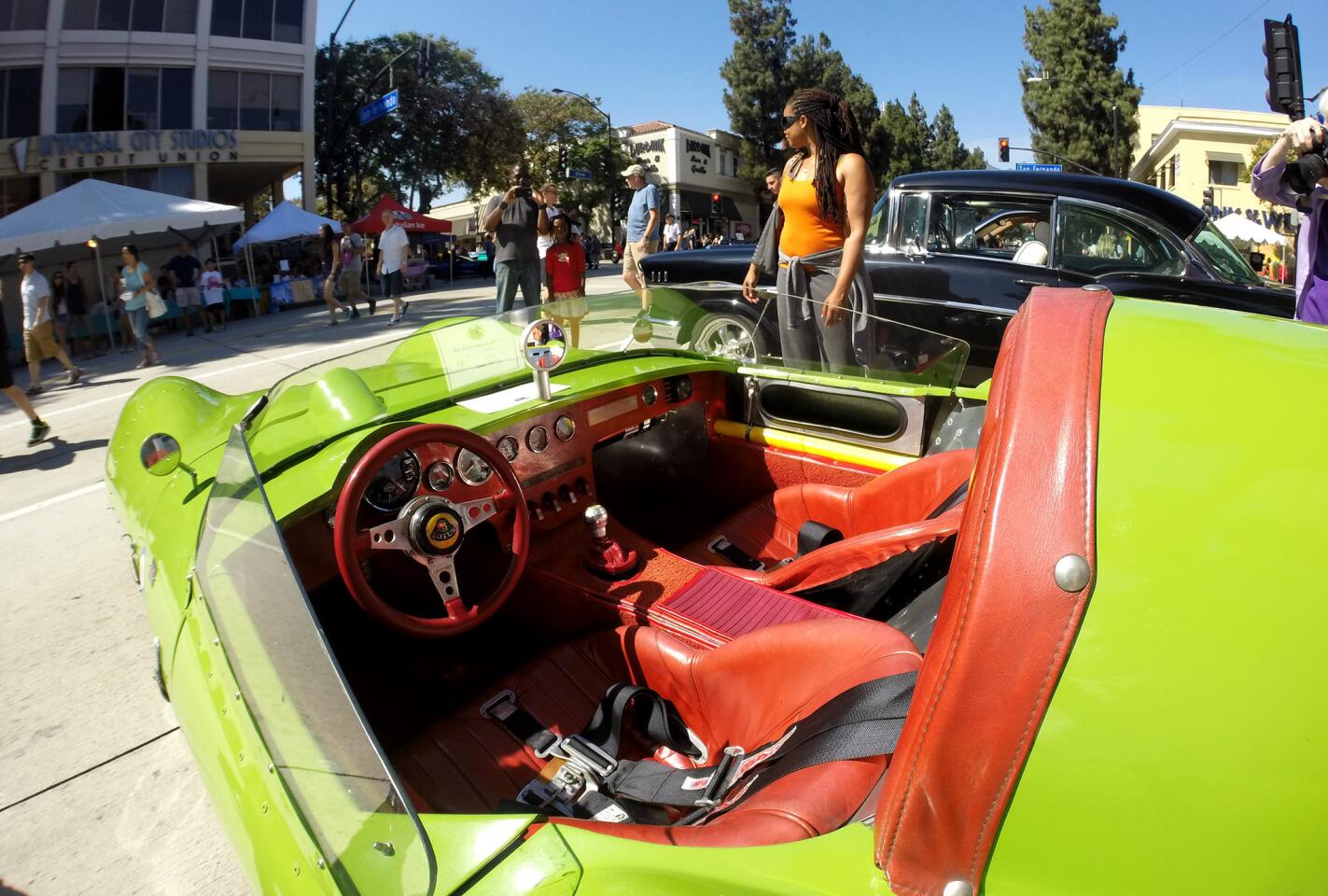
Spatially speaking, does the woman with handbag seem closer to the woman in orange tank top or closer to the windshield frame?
the woman in orange tank top

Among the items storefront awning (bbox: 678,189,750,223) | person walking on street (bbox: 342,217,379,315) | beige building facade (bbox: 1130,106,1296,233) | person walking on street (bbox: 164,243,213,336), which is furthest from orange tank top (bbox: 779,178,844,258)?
storefront awning (bbox: 678,189,750,223)

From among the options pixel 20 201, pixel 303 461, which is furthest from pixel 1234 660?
pixel 20 201

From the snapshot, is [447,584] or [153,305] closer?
[447,584]

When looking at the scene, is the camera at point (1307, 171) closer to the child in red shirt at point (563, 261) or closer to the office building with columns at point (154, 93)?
the child in red shirt at point (563, 261)

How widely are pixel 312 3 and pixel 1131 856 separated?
31.3 meters

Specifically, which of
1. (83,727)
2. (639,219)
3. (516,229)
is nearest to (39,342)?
(516,229)

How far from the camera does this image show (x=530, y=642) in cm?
269

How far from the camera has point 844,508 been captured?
313 cm

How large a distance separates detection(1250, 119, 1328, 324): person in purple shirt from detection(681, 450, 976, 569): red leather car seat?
1.87m

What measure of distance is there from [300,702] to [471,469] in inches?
40.6

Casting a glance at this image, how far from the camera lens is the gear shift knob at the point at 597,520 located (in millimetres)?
2638

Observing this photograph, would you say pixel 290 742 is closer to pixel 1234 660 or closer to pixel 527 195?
pixel 1234 660

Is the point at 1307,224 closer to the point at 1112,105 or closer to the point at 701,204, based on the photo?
the point at 1112,105

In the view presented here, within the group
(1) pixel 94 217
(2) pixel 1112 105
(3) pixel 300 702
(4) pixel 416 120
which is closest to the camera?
(3) pixel 300 702
